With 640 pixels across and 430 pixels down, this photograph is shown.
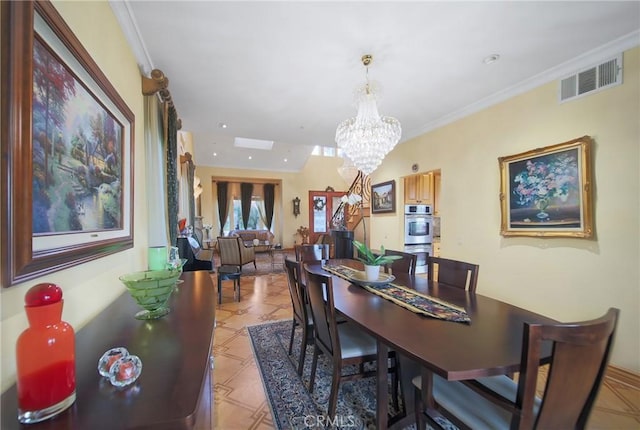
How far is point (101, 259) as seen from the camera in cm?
136

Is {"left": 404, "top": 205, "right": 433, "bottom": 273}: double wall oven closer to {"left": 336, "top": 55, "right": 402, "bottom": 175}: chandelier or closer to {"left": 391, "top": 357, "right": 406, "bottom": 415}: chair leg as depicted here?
{"left": 336, "top": 55, "right": 402, "bottom": 175}: chandelier

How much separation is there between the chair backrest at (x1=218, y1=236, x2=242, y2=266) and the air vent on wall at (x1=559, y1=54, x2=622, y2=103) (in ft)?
18.1

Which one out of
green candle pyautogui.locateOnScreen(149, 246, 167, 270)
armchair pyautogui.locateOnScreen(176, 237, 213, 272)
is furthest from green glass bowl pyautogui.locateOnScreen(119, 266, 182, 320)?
armchair pyautogui.locateOnScreen(176, 237, 213, 272)

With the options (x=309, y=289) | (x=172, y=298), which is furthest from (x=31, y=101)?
(x=309, y=289)

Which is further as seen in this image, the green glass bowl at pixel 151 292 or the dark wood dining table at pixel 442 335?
the green glass bowl at pixel 151 292

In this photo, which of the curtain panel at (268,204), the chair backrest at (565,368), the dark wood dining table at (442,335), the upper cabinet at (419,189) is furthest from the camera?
the curtain panel at (268,204)

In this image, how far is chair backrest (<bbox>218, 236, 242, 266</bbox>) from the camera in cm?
549

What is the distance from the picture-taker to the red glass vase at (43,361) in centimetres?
57

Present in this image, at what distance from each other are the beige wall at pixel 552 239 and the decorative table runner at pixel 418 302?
178cm

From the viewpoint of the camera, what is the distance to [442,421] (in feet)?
5.68

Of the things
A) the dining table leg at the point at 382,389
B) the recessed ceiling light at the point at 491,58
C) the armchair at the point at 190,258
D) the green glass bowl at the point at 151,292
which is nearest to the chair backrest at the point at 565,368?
the dining table leg at the point at 382,389

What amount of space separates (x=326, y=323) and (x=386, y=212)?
3.75m

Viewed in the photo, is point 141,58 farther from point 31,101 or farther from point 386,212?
point 386,212

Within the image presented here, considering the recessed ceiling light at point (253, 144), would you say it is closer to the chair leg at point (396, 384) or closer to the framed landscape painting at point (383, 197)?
the framed landscape painting at point (383, 197)
